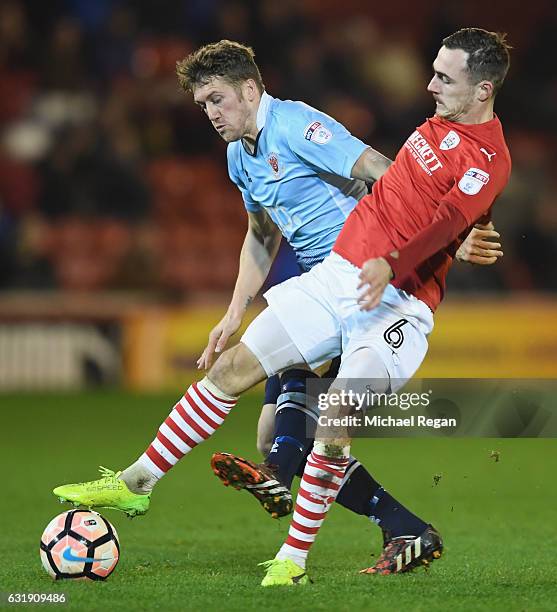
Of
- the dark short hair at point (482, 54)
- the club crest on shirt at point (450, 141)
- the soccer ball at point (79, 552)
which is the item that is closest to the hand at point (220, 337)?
the soccer ball at point (79, 552)

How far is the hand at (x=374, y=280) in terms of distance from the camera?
426 centimetres

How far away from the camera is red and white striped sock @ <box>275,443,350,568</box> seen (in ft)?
14.7

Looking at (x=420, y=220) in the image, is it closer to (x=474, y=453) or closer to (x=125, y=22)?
(x=474, y=453)

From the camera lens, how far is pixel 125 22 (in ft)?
49.1

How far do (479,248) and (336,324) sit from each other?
62 cm

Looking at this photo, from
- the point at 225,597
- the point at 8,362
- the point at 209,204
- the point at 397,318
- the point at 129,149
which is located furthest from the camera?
the point at 209,204

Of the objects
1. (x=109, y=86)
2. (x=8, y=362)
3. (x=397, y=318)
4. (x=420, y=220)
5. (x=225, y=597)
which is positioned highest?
(x=109, y=86)

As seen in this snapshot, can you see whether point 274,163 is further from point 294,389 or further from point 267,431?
point 267,431

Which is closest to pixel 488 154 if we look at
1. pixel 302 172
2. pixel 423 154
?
pixel 423 154

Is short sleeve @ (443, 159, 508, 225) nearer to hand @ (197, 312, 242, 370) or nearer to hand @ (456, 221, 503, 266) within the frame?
hand @ (456, 221, 503, 266)

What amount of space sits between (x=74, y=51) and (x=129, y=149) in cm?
155

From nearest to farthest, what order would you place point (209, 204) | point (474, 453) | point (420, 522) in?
1. point (420, 522)
2. point (474, 453)
3. point (209, 204)

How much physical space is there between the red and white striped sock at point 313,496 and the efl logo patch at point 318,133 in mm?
1222

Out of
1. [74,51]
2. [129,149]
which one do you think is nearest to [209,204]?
[129,149]
